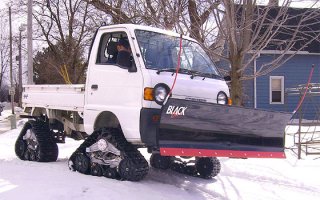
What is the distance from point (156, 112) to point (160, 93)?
0.27m

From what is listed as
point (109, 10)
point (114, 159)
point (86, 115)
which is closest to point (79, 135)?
point (86, 115)

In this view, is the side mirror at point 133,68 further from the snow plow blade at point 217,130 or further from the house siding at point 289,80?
the house siding at point 289,80

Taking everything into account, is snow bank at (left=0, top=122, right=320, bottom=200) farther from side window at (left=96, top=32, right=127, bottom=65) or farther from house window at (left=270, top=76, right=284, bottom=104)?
house window at (left=270, top=76, right=284, bottom=104)

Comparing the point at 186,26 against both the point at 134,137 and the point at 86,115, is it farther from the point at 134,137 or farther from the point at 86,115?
the point at 134,137

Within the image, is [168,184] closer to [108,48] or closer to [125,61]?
[125,61]

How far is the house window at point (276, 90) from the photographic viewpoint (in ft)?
74.6

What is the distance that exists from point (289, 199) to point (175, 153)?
2.02 metres

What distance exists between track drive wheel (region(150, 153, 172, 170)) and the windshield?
1.92 m

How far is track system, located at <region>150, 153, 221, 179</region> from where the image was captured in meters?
8.01

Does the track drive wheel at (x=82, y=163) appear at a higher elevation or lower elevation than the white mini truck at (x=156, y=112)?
lower

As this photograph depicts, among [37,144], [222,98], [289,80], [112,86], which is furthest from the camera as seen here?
[289,80]

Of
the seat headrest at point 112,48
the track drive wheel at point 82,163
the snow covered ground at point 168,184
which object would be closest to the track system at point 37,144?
the snow covered ground at point 168,184

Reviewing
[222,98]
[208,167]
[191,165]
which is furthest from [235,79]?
[222,98]

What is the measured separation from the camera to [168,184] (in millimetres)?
7070
